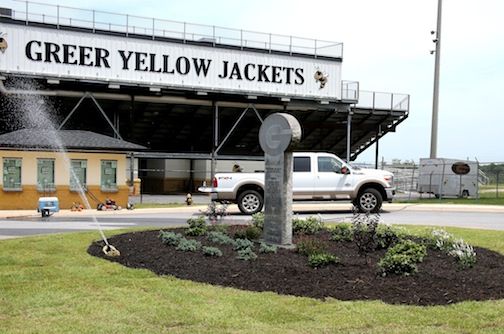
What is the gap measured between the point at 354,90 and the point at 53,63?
18507 millimetres

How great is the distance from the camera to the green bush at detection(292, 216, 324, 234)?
12.7 meters

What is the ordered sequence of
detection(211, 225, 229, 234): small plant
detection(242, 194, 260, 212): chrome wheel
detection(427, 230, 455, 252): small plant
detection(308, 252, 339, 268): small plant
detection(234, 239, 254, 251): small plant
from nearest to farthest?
detection(308, 252, 339, 268): small plant < detection(234, 239, 254, 251): small plant < detection(427, 230, 455, 252): small plant < detection(211, 225, 229, 234): small plant < detection(242, 194, 260, 212): chrome wheel

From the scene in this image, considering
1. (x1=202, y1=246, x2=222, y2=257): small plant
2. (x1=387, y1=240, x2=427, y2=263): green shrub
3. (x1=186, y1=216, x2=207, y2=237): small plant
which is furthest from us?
(x1=186, y1=216, x2=207, y2=237): small plant

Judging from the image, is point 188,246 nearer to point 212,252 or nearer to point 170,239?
point 212,252

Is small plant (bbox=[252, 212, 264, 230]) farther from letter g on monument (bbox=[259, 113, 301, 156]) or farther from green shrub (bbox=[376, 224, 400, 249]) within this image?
green shrub (bbox=[376, 224, 400, 249])

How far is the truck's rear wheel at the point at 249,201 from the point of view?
20906 mm

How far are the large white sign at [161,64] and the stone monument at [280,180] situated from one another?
2175 centimetres

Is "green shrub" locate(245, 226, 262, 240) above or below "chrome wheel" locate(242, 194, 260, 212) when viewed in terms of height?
above

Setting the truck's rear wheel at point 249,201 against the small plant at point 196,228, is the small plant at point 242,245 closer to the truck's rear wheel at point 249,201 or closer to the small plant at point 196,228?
the small plant at point 196,228

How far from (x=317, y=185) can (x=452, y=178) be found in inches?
696

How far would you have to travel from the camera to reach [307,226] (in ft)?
41.9

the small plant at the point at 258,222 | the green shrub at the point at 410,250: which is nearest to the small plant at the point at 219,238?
the small plant at the point at 258,222

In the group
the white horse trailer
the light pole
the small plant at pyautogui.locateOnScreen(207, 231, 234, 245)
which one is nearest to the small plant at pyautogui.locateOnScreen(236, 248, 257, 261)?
the small plant at pyautogui.locateOnScreen(207, 231, 234, 245)

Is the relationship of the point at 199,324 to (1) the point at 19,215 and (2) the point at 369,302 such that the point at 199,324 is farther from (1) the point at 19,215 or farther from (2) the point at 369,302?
(1) the point at 19,215
